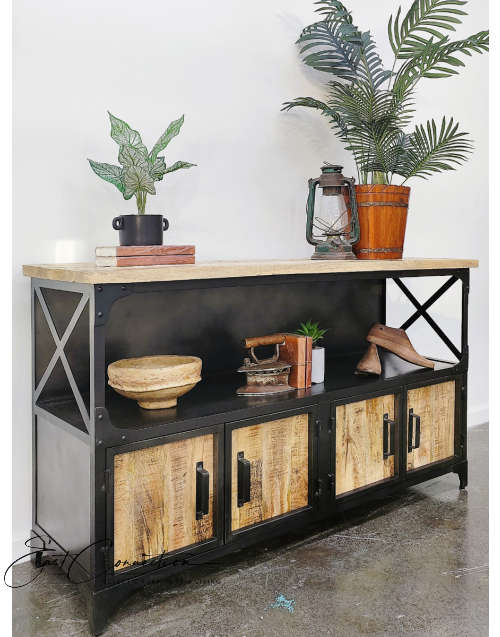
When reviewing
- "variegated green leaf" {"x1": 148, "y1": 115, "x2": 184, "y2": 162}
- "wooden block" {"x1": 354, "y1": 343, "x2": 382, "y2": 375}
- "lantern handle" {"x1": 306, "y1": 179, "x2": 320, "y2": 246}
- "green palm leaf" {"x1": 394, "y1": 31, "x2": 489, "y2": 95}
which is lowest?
"wooden block" {"x1": 354, "y1": 343, "x2": 382, "y2": 375}

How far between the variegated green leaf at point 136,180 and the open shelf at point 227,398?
0.78 m

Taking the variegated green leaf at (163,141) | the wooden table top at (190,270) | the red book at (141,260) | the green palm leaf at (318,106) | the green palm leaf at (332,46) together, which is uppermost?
the green palm leaf at (332,46)

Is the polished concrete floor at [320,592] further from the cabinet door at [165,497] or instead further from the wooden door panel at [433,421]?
the wooden door panel at [433,421]

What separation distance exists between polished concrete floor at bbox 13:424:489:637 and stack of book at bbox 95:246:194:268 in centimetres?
113

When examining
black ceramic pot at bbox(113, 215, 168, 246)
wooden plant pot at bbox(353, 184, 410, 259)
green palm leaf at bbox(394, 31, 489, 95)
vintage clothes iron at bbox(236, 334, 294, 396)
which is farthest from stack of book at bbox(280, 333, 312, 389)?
green palm leaf at bbox(394, 31, 489, 95)

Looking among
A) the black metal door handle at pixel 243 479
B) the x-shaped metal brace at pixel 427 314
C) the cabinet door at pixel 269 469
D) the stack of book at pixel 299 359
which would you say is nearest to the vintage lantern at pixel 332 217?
the stack of book at pixel 299 359

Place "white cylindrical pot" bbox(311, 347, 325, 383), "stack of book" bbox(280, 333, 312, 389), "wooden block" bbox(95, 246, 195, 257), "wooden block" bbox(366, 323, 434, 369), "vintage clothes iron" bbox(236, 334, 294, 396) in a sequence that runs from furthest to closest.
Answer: "wooden block" bbox(366, 323, 434, 369), "white cylindrical pot" bbox(311, 347, 325, 383), "stack of book" bbox(280, 333, 312, 389), "vintage clothes iron" bbox(236, 334, 294, 396), "wooden block" bbox(95, 246, 195, 257)

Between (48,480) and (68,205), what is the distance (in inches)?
40.7

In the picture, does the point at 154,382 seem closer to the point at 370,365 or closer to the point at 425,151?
the point at 370,365

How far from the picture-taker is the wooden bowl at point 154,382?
2068mm

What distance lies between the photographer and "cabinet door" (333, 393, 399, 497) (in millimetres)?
2570

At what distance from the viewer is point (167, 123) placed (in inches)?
103

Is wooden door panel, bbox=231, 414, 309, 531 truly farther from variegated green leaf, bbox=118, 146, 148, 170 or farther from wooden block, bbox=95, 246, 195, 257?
variegated green leaf, bbox=118, 146, 148, 170
